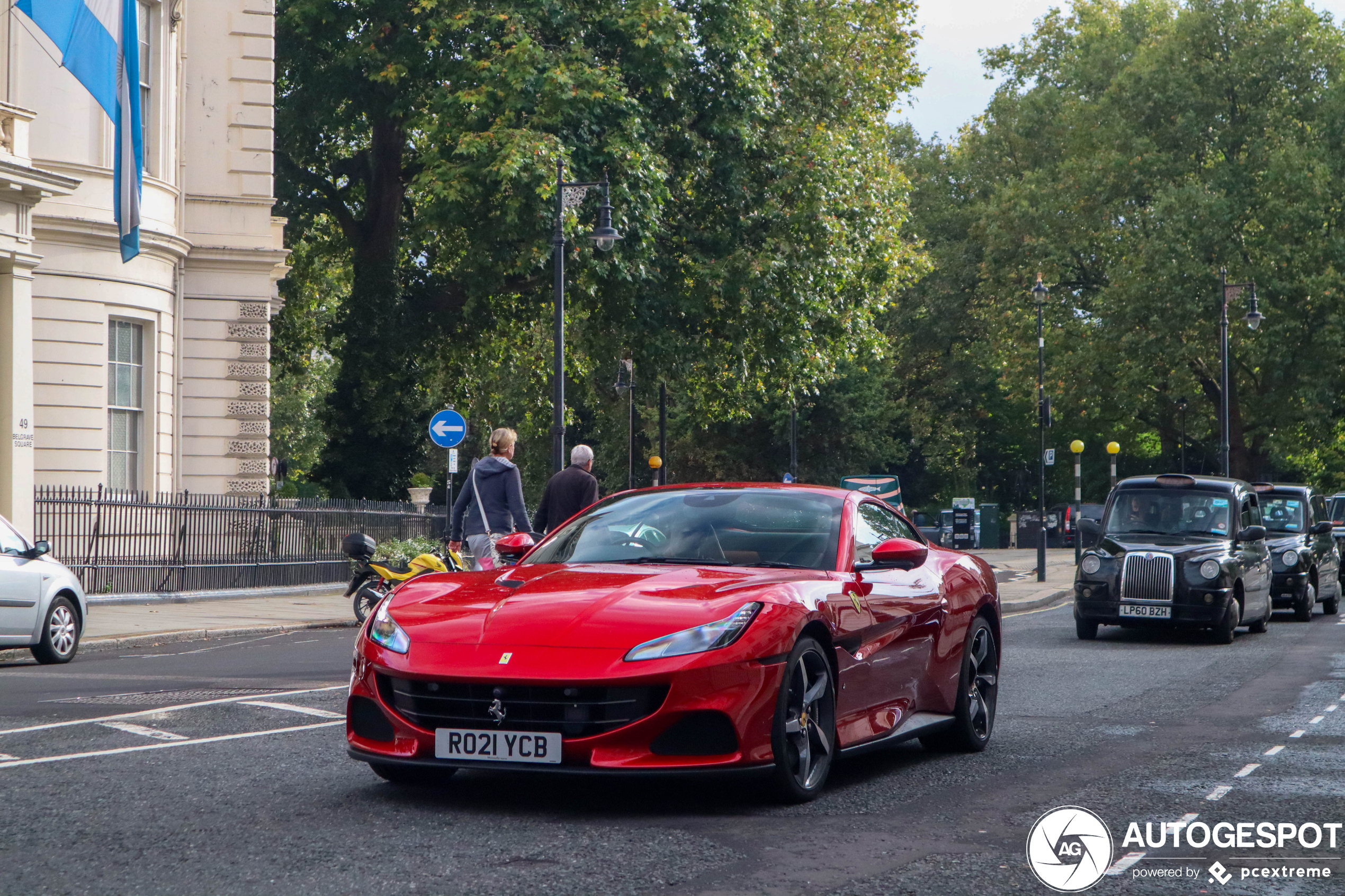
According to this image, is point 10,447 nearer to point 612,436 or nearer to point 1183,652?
point 1183,652

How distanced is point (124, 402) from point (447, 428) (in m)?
5.28

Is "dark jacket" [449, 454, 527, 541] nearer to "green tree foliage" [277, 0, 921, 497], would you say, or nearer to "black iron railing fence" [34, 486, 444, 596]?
→ "black iron railing fence" [34, 486, 444, 596]

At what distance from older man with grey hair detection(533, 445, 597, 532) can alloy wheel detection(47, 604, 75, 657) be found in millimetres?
4183

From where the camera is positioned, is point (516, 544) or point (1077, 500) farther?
point (1077, 500)

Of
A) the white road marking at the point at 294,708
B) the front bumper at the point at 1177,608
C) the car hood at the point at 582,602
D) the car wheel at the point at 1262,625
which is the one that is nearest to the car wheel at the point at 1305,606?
the car wheel at the point at 1262,625

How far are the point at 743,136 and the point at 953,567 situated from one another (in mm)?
21993

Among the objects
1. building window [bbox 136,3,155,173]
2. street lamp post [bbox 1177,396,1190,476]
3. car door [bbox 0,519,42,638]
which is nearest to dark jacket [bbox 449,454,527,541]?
car door [bbox 0,519,42,638]

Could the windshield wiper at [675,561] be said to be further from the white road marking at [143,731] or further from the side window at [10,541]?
the side window at [10,541]

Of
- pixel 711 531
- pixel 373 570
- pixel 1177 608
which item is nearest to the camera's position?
pixel 711 531

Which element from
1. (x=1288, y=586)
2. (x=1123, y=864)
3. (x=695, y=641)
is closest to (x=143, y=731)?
(x=695, y=641)

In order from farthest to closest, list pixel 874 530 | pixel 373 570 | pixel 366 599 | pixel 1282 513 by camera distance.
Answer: pixel 1282 513 < pixel 373 570 < pixel 366 599 < pixel 874 530

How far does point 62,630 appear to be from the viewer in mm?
14297

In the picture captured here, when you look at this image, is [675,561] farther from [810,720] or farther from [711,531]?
[810,720]

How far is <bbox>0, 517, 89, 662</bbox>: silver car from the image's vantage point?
44.8 ft
